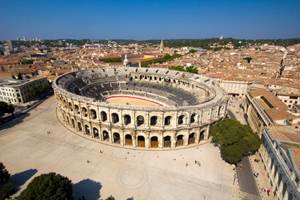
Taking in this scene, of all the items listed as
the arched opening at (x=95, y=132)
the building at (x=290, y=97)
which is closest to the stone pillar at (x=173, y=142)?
the arched opening at (x=95, y=132)

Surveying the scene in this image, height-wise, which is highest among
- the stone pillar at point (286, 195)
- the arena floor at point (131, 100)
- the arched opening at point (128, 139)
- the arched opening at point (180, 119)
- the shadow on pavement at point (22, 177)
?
the arched opening at point (180, 119)

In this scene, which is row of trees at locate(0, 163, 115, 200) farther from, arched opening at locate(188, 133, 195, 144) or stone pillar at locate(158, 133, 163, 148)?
arched opening at locate(188, 133, 195, 144)

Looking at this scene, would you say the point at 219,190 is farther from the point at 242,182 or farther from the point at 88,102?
the point at 88,102

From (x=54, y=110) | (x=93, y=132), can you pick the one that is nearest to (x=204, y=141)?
(x=93, y=132)

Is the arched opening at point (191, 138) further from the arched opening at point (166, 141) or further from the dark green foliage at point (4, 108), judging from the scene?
the dark green foliage at point (4, 108)

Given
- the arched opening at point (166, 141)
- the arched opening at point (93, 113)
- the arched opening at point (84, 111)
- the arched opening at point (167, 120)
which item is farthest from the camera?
the arched opening at point (84, 111)

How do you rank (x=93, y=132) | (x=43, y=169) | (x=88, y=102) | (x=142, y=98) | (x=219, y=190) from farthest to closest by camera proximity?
(x=142, y=98)
(x=93, y=132)
(x=88, y=102)
(x=43, y=169)
(x=219, y=190)
